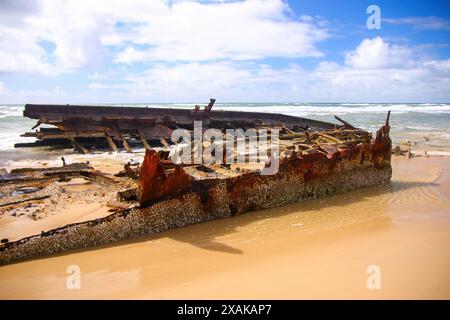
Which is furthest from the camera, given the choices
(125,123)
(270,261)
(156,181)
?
(125,123)

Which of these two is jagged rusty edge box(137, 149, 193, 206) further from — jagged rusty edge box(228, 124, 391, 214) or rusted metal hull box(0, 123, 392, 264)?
jagged rusty edge box(228, 124, 391, 214)

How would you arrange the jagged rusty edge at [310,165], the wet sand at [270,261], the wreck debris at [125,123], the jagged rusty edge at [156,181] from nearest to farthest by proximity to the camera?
1. the wet sand at [270,261]
2. the jagged rusty edge at [156,181]
3. the jagged rusty edge at [310,165]
4. the wreck debris at [125,123]

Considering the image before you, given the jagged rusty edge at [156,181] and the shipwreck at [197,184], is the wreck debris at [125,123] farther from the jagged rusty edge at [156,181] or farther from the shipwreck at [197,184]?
the jagged rusty edge at [156,181]

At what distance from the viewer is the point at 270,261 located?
386 centimetres

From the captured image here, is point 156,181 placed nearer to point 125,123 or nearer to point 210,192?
point 210,192

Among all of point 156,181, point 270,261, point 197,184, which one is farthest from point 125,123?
point 270,261

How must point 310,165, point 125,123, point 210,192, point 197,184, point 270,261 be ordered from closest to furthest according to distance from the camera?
1. point 270,261
2. point 197,184
3. point 210,192
4. point 310,165
5. point 125,123

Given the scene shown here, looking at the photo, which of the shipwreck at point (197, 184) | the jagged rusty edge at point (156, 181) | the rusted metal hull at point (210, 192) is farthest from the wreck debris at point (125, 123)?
the jagged rusty edge at point (156, 181)

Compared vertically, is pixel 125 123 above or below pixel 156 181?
above

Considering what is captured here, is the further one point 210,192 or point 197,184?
point 210,192

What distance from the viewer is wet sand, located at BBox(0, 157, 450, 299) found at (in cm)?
325

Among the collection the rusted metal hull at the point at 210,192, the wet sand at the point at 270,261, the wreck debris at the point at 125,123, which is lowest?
the wet sand at the point at 270,261

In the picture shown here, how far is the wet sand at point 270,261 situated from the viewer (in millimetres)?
3252

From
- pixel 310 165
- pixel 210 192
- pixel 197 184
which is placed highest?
pixel 310 165
